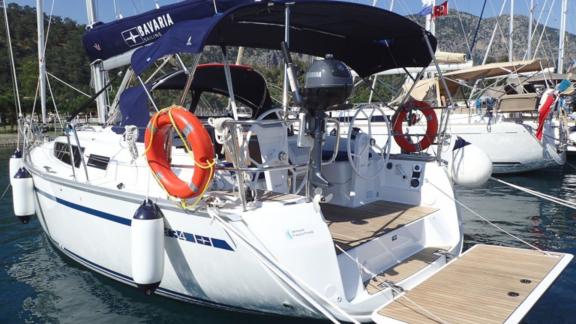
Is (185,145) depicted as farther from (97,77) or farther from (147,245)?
(97,77)

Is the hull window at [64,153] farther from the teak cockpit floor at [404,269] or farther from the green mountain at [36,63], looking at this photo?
the green mountain at [36,63]

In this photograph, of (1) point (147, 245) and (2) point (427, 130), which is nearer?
(1) point (147, 245)

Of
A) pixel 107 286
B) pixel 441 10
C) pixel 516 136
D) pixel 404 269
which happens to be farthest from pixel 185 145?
pixel 441 10

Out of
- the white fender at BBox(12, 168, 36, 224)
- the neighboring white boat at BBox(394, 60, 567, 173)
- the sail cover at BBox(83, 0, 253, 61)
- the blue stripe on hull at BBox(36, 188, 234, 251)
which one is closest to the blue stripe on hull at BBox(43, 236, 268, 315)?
the blue stripe on hull at BBox(36, 188, 234, 251)

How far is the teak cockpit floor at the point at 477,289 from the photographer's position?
3.14 meters

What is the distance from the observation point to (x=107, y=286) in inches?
208

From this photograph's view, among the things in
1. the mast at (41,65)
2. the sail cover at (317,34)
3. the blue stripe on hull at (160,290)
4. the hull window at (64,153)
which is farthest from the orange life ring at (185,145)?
the mast at (41,65)

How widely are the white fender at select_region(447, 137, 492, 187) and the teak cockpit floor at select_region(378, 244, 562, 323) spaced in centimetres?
125

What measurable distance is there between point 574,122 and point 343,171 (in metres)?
17.8

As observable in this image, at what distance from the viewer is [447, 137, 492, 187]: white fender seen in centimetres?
552

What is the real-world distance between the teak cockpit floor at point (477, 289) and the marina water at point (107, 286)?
28.1 inches

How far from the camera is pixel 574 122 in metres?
19.1

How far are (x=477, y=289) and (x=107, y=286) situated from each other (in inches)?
154

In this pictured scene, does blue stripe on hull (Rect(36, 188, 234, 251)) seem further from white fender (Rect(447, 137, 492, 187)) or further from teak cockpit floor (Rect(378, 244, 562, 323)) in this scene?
white fender (Rect(447, 137, 492, 187))
